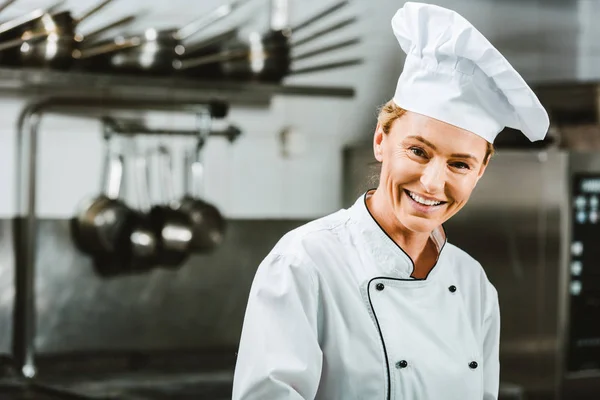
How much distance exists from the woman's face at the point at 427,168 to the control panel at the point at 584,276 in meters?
1.41

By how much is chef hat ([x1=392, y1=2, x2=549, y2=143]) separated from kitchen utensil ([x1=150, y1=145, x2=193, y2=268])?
4.78ft

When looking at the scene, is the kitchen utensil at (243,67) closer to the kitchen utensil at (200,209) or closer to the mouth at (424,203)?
the kitchen utensil at (200,209)

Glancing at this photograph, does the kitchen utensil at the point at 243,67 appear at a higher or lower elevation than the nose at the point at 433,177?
higher

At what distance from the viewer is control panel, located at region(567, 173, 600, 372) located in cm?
261

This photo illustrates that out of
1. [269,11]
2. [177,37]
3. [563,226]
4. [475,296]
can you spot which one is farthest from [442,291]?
[269,11]

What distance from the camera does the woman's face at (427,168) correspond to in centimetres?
125

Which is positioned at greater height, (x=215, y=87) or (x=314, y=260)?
(x=215, y=87)

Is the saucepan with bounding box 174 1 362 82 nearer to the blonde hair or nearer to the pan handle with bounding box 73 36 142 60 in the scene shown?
the pan handle with bounding box 73 36 142 60

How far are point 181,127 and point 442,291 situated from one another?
1569mm

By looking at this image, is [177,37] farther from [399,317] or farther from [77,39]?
[399,317]

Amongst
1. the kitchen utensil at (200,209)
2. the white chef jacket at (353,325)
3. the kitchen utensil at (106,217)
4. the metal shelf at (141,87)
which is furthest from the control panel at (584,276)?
the white chef jacket at (353,325)

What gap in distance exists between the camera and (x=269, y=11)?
2900mm

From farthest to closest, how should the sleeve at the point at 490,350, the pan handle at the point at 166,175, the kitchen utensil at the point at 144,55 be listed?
the pan handle at the point at 166,175 → the kitchen utensil at the point at 144,55 → the sleeve at the point at 490,350

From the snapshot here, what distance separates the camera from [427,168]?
1248mm
